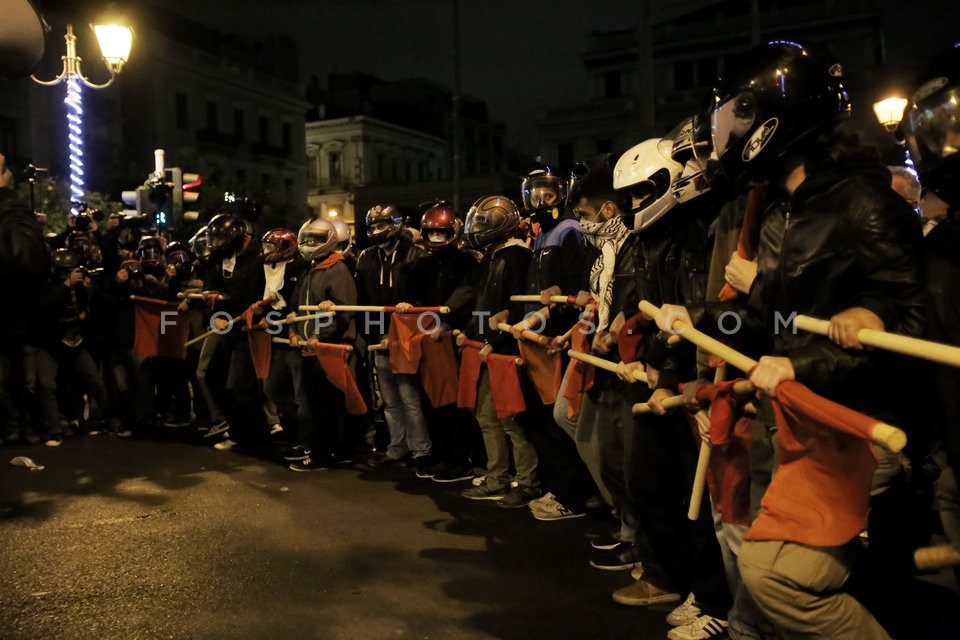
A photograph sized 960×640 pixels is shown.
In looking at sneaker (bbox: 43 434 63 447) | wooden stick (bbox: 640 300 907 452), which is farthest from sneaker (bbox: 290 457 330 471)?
wooden stick (bbox: 640 300 907 452)

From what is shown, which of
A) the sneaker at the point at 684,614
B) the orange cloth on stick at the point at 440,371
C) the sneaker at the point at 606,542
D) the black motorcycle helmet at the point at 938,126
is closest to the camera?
the black motorcycle helmet at the point at 938,126

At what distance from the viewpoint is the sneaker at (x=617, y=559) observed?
5684 millimetres

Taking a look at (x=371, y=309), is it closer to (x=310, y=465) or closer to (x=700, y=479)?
(x=310, y=465)

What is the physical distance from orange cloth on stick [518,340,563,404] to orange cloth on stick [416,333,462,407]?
4.76 ft

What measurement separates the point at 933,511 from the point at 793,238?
2.02m

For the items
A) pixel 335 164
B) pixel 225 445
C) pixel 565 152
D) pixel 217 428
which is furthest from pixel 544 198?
pixel 335 164

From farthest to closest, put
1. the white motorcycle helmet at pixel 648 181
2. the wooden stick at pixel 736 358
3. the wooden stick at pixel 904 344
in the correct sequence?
the white motorcycle helmet at pixel 648 181, the wooden stick at pixel 736 358, the wooden stick at pixel 904 344

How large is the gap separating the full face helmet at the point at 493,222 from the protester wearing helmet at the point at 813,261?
401 cm

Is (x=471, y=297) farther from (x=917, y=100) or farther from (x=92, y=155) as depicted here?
(x=92, y=155)

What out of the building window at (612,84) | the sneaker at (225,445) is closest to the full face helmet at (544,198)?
the sneaker at (225,445)

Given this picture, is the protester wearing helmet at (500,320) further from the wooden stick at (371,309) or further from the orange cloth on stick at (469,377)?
the wooden stick at (371,309)

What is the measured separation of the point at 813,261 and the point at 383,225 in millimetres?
6488

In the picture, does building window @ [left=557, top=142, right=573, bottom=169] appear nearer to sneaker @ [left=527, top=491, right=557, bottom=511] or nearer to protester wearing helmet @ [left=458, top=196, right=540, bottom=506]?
protester wearing helmet @ [left=458, top=196, right=540, bottom=506]

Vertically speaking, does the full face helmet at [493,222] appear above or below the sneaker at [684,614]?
above
